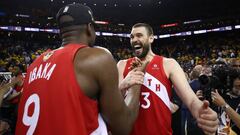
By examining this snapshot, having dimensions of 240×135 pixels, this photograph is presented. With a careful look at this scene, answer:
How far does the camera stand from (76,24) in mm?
1811

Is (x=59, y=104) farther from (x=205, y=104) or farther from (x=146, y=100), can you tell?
(x=146, y=100)

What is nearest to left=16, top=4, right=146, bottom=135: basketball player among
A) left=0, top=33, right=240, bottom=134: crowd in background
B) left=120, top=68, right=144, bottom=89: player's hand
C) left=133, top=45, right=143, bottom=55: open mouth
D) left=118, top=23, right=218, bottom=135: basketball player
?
left=120, top=68, right=144, bottom=89: player's hand

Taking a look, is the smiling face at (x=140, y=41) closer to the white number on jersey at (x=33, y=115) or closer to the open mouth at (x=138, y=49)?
the open mouth at (x=138, y=49)

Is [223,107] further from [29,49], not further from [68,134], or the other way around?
[29,49]

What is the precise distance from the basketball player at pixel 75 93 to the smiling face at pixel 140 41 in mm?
1505

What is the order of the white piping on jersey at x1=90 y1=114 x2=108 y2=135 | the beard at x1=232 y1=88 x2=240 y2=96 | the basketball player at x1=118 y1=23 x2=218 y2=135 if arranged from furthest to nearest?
the beard at x1=232 y1=88 x2=240 y2=96 < the basketball player at x1=118 y1=23 x2=218 y2=135 < the white piping on jersey at x1=90 y1=114 x2=108 y2=135

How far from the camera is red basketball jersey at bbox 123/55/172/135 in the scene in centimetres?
296

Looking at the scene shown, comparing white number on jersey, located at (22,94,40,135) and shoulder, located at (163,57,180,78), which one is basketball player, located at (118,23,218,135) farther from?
white number on jersey, located at (22,94,40,135)

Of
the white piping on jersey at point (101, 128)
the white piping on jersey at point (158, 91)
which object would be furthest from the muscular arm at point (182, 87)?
the white piping on jersey at point (101, 128)

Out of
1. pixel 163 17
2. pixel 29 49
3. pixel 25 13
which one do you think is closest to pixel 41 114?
pixel 29 49

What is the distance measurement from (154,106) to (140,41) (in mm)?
728

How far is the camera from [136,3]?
31031 millimetres

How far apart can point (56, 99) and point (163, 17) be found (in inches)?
1282

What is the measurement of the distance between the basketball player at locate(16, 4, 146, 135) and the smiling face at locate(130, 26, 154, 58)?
1505 millimetres
